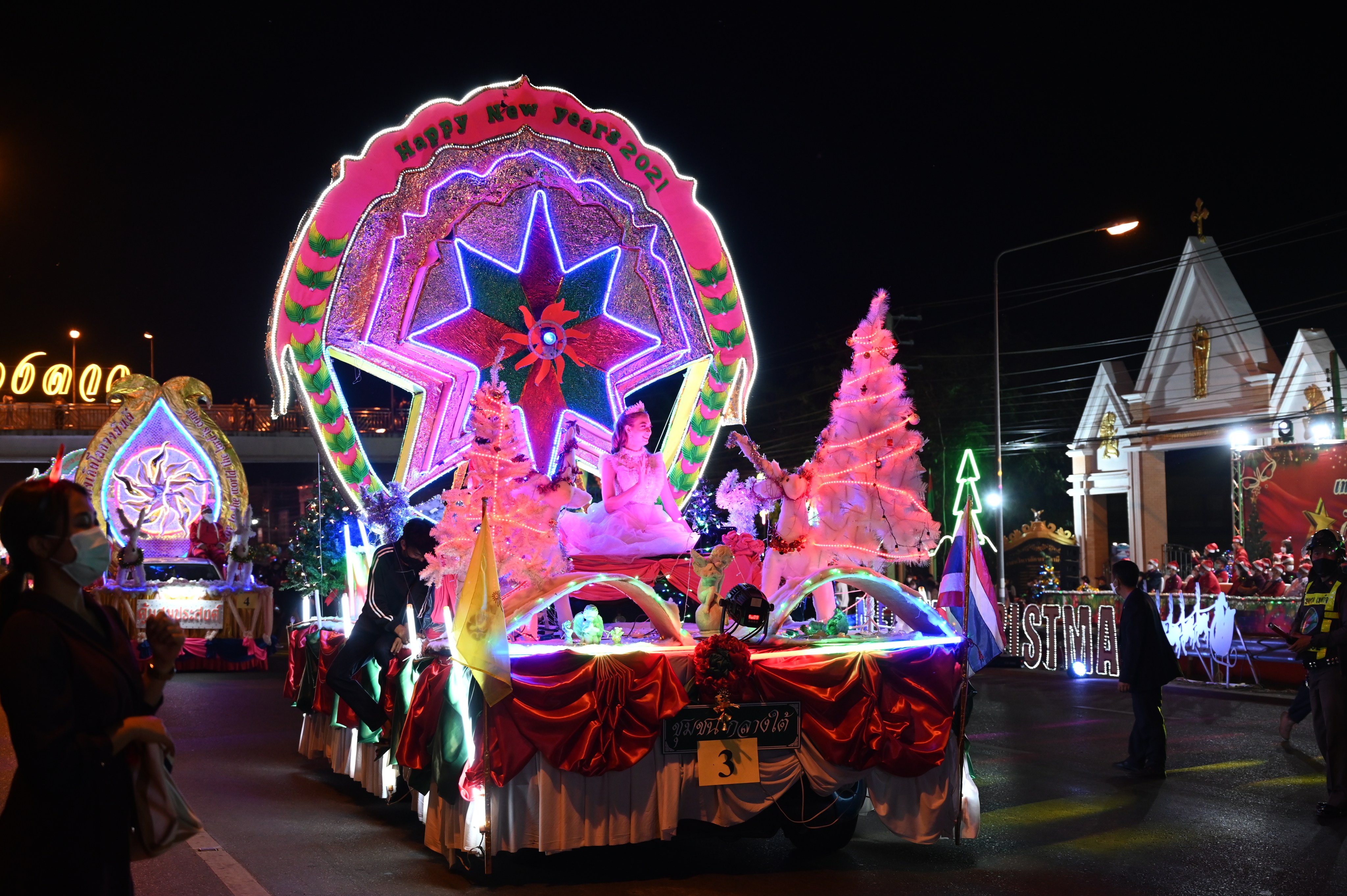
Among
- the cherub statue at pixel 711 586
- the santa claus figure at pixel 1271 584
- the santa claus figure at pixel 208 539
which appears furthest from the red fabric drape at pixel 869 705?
the santa claus figure at pixel 208 539

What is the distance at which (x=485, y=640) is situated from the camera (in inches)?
250

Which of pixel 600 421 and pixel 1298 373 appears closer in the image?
pixel 600 421

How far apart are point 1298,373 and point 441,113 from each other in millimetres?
24673

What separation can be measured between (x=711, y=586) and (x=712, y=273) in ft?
12.6

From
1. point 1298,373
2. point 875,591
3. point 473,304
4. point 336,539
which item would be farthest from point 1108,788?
point 1298,373

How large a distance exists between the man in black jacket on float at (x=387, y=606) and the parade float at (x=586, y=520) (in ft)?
0.68

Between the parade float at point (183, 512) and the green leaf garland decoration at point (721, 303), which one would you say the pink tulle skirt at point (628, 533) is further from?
the parade float at point (183, 512)

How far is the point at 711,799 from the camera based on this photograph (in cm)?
682

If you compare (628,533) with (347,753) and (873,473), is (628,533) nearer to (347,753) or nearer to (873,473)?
(873,473)

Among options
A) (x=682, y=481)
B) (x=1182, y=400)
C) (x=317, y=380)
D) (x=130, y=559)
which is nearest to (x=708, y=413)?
(x=682, y=481)

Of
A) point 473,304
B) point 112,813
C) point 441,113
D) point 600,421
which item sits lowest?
point 112,813

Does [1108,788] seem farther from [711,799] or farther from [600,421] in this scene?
[600,421]

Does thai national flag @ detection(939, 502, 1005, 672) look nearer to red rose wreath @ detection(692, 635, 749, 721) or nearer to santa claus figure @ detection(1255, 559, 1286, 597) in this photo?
red rose wreath @ detection(692, 635, 749, 721)

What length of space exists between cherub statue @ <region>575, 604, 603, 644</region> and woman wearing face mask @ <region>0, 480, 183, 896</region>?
420 cm
